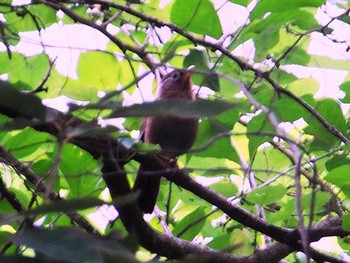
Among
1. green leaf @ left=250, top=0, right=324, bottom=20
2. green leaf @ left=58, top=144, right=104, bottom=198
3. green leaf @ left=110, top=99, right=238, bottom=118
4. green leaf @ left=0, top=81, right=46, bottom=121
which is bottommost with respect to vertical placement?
green leaf @ left=0, top=81, right=46, bottom=121

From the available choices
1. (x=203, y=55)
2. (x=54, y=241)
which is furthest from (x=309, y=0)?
(x=54, y=241)

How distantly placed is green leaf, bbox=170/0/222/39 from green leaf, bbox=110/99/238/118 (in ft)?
3.09

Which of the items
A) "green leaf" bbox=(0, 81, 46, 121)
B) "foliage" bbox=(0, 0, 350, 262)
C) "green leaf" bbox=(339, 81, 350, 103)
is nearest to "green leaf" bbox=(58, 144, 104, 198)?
"foliage" bbox=(0, 0, 350, 262)

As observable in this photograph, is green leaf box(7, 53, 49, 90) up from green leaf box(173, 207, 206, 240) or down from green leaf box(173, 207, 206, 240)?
up

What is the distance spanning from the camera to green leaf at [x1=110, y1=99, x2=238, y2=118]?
53 centimetres

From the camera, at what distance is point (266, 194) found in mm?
1402

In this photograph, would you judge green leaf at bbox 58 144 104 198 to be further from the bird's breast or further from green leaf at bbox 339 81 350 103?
the bird's breast

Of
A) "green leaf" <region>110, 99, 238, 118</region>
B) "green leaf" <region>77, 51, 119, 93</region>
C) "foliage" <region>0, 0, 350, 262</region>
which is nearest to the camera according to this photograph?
"green leaf" <region>110, 99, 238, 118</region>

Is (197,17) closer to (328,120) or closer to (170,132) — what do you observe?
(328,120)

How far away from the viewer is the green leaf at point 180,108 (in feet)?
1.75

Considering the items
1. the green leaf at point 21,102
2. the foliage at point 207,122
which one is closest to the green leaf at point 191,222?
the foliage at point 207,122

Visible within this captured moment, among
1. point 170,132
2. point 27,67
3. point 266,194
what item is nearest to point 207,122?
point 266,194

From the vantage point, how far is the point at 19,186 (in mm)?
1884

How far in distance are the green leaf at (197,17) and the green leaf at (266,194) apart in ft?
1.26
